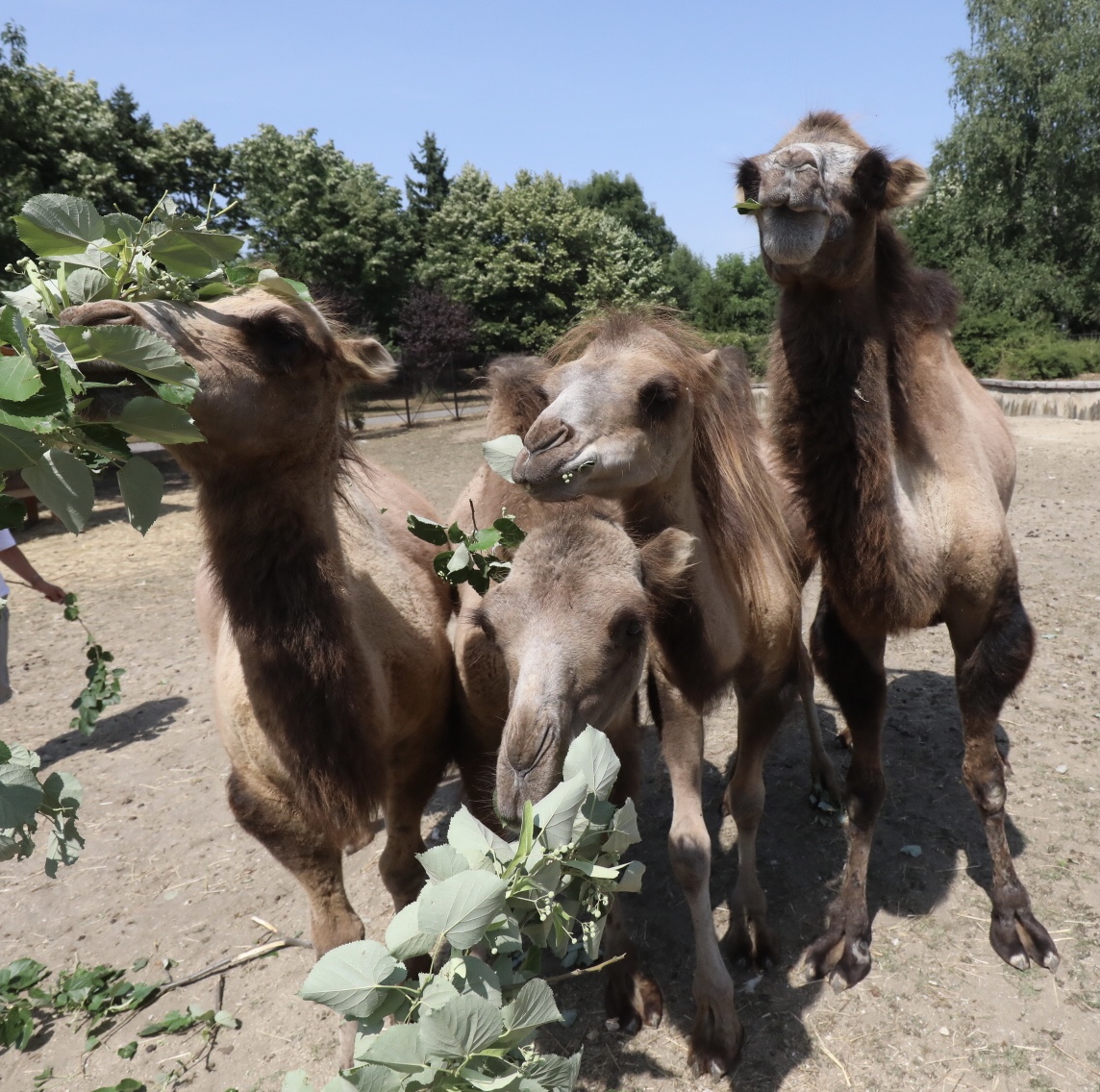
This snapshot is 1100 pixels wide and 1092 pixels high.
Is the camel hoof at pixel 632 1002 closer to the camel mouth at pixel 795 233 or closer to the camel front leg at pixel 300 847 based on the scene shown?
the camel front leg at pixel 300 847

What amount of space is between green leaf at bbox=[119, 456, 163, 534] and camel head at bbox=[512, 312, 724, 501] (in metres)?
0.97

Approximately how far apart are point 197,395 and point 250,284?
1.89 feet

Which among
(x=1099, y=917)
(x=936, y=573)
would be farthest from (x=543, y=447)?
(x=1099, y=917)

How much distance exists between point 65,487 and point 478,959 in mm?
1198

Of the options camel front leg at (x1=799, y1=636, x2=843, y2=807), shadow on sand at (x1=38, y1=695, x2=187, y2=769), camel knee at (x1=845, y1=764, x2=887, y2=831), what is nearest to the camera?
camel knee at (x1=845, y1=764, x2=887, y2=831)

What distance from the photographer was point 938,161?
29.8 metres

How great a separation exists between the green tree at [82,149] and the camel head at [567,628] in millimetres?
14817

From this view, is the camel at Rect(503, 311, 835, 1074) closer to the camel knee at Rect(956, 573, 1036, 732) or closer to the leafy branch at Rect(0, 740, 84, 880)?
the camel knee at Rect(956, 573, 1036, 732)

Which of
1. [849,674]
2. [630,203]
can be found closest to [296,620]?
[849,674]

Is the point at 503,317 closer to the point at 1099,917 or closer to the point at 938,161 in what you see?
the point at 938,161

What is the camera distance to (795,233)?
2.72 metres

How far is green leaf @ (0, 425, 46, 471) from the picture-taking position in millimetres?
1319

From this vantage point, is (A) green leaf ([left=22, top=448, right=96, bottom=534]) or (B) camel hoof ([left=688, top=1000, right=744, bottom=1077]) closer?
(A) green leaf ([left=22, top=448, right=96, bottom=534])

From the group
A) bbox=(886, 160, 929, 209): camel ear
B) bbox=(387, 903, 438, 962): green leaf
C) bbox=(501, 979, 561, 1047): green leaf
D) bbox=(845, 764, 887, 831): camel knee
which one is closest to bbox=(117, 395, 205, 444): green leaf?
bbox=(387, 903, 438, 962): green leaf
